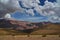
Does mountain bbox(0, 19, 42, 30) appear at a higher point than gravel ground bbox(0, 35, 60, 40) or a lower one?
higher

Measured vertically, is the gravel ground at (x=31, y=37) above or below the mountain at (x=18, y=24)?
below

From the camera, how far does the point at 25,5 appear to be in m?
2.64

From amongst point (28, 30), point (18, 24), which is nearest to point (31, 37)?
point (28, 30)

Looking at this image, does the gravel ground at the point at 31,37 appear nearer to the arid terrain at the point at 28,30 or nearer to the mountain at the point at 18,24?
the arid terrain at the point at 28,30

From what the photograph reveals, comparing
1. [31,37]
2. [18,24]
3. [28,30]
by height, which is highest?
[18,24]

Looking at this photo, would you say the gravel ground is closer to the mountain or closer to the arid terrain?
the arid terrain

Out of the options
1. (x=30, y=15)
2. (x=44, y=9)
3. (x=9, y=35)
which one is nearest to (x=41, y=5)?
(x=44, y=9)

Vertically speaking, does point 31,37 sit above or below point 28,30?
below

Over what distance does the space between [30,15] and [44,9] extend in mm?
249

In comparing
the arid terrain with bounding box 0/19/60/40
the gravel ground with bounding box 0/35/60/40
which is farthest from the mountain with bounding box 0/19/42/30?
the gravel ground with bounding box 0/35/60/40

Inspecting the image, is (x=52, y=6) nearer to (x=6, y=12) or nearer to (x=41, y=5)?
(x=41, y=5)

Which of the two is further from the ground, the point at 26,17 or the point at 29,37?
the point at 26,17

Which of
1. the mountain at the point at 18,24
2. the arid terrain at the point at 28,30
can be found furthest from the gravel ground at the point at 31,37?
the mountain at the point at 18,24

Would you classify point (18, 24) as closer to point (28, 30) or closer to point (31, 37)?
point (28, 30)
